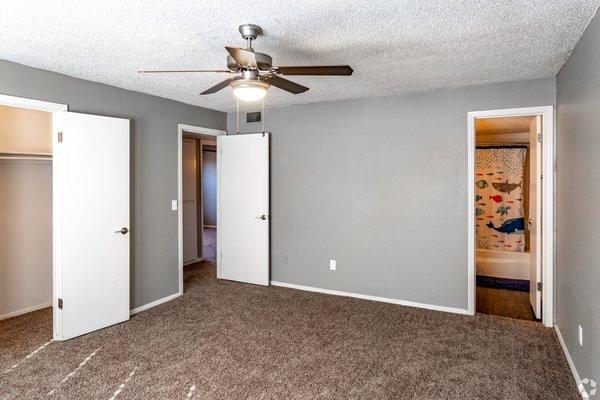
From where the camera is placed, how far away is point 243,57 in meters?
2.11

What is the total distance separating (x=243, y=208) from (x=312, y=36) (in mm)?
2984

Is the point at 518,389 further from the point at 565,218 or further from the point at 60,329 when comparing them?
the point at 60,329

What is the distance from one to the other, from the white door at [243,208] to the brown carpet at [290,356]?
97 cm

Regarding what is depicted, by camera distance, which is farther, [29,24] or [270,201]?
[270,201]

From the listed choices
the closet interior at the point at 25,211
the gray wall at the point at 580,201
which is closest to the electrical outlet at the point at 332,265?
the gray wall at the point at 580,201

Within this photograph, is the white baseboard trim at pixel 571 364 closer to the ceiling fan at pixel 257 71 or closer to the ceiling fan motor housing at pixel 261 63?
the ceiling fan at pixel 257 71

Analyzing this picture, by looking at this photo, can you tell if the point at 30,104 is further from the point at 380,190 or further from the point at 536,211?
the point at 536,211

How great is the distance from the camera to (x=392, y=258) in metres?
4.33

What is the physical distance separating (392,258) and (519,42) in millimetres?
2479

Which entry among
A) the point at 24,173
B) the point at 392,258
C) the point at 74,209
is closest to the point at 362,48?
the point at 392,258

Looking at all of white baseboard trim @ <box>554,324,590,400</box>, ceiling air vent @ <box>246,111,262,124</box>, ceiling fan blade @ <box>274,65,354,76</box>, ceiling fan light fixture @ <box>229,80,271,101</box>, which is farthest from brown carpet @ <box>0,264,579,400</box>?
ceiling air vent @ <box>246,111,262,124</box>

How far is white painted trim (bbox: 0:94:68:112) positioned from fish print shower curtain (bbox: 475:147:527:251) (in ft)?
18.5

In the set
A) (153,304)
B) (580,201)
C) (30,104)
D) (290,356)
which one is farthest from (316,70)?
(153,304)

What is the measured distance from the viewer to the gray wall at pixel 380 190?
3984mm
